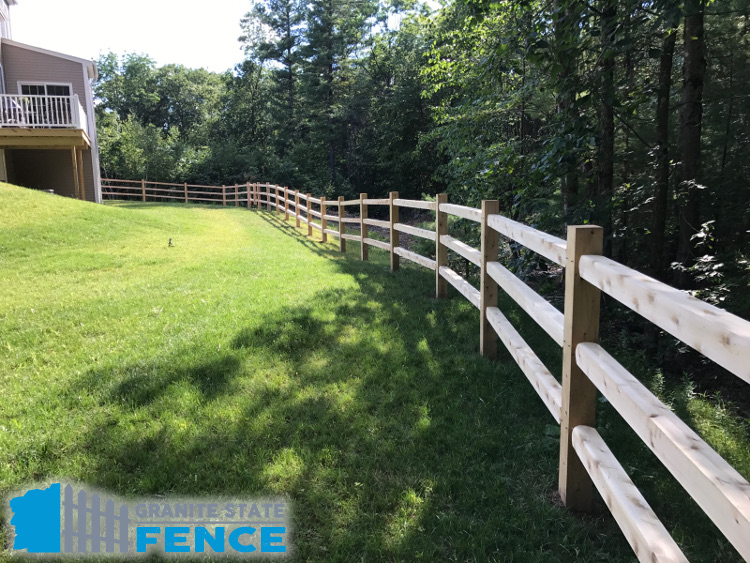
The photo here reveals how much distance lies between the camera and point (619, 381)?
185 cm

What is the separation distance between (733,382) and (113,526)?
5.83 m

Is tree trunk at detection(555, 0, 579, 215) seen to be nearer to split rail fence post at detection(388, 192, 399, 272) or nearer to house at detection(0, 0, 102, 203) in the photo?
split rail fence post at detection(388, 192, 399, 272)

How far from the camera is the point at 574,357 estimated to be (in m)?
2.32

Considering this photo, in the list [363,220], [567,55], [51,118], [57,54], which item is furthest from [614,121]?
[57,54]

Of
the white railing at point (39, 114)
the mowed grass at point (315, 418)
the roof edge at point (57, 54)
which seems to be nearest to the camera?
the mowed grass at point (315, 418)

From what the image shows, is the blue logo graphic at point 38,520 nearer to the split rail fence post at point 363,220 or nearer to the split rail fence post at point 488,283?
the split rail fence post at point 488,283

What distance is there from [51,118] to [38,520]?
56.2ft

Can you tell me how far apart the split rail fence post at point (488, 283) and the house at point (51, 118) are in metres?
16.0

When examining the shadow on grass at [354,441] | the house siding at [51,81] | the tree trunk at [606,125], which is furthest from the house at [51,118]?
the tree trunk at [606,125]

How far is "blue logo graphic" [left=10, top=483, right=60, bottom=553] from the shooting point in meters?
2.29

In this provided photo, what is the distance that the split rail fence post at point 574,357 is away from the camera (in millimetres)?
2268

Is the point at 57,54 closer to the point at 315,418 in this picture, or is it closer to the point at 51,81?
the point at 51,81

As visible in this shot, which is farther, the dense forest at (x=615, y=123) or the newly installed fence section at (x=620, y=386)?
the dense forest at (x=615, y=123)

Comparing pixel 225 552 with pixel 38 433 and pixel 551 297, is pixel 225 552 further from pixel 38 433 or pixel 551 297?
pixel 551 297
